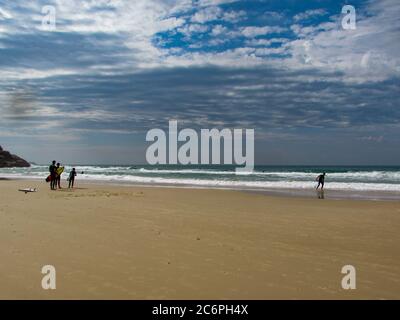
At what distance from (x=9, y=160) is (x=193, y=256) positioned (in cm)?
10191

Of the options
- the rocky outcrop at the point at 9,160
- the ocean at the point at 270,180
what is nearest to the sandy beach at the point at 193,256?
the ocean at the point at 270,180

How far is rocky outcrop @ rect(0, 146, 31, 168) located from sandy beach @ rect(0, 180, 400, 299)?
9229 centimetres

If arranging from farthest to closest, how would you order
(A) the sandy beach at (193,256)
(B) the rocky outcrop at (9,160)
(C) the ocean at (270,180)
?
(B) the rocky outcrop at (9,160), (C) the ocean at (270,180), (A) the sandy beach at (193,256)

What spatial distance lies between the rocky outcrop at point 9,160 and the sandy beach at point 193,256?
3633 inches

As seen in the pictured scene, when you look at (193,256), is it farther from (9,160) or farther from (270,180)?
(9,160)

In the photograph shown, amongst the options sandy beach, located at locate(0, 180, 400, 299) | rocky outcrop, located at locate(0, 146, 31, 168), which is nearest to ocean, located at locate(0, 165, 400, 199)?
sandy beach, located at locate(0, 180, 400, 299)

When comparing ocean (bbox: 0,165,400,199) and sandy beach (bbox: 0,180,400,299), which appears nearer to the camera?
Answer: sandy beach (bbox: 0,180,400,299)

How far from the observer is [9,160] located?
3782 inches

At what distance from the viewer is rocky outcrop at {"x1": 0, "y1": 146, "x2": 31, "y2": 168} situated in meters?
93.5

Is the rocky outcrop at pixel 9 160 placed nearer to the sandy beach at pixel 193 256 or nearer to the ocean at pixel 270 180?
the ocean at pixel 270 180

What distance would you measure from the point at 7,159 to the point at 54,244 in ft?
328

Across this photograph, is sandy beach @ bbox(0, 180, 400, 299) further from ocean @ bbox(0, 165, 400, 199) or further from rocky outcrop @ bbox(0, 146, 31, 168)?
rocky outcrop @ bbox(0, 146, 31, 168)

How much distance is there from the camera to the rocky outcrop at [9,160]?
307ft
